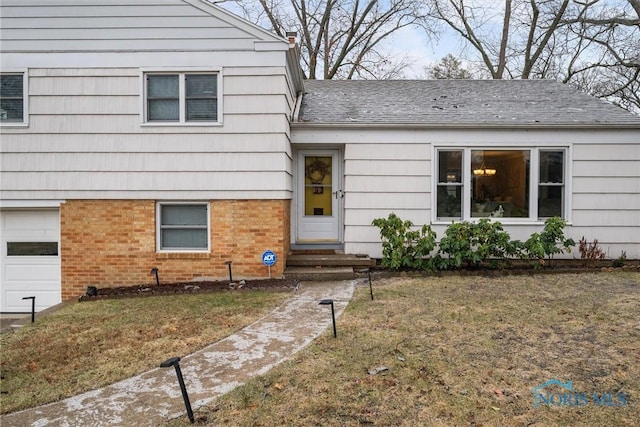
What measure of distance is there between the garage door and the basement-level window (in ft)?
6.64

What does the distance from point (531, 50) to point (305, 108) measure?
15.3m

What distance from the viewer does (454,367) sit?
3912mm

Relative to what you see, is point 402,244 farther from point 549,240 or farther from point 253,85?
point 253,85

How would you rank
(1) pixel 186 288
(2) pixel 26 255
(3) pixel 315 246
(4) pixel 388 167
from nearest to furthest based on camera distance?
1. (1) pixel 186 288
2. (2) pixel 26 255
3. (4) pixel 388 167
4. (3) pixel 315 246

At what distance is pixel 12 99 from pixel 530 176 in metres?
10.2

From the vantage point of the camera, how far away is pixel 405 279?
25.8ft

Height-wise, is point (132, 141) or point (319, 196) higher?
point (132, 141)

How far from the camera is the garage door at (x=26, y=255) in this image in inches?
314

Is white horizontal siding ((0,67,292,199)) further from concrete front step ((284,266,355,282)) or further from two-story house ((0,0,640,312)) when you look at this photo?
concrete front step ((284,266,355,282))

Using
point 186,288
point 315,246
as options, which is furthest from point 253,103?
point 186,288

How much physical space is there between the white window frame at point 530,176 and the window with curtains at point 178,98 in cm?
455

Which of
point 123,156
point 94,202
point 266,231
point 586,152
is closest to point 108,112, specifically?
point 123,156

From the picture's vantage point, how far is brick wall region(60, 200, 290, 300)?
775 cm

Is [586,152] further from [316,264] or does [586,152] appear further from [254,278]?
[254,278]
